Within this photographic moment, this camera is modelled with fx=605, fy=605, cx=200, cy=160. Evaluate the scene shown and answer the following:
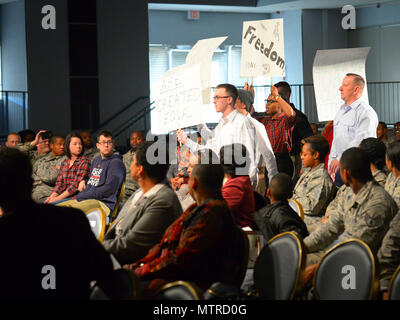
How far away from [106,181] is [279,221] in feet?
9.25

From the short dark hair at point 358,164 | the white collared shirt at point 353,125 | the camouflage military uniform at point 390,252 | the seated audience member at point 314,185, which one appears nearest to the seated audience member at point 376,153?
Result: the seated audience member at point 314,185

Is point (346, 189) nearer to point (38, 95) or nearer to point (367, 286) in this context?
point (367, 286)

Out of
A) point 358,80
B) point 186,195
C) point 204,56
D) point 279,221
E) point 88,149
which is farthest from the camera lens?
point 88,149

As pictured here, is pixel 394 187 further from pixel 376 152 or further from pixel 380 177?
pixel 376 152

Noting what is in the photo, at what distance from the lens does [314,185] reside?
4.62 m

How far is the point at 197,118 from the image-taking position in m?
5.32

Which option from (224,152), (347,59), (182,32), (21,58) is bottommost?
(224,152)

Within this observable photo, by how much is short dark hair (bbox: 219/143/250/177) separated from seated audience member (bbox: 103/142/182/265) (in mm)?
652

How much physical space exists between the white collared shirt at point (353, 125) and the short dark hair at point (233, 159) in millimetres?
1611

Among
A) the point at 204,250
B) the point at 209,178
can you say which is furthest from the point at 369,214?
the point at 204,250

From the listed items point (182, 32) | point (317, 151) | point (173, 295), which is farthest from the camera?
point (182, 32)

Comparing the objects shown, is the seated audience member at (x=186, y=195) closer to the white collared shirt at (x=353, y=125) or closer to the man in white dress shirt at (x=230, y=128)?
the man in white dress shirt at (x=230, y=128)
